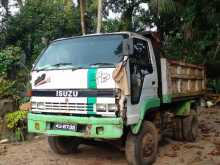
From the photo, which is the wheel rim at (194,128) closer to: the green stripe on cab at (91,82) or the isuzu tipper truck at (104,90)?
the isuzu tipper truck at (104,90)

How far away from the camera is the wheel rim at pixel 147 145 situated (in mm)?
6656

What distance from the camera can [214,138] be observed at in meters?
9.23

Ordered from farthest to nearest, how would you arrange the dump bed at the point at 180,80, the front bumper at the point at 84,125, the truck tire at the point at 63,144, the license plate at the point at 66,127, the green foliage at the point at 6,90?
the green foliage at the point at 6,90, the truck tire at the point at 63,144, the dump bed at the point at 180,80, the license plate at the point at 66,127, the front bumper at the point at 84,125

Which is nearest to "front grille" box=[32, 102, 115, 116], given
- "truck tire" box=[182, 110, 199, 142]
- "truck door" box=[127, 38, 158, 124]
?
"truck door" box=[127, 38, 158, 124]

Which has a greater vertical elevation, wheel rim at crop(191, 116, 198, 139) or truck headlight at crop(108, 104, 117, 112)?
truck headlight at crop(108, 104, 117, 112)

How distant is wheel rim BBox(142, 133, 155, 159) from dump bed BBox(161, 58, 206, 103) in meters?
0.90

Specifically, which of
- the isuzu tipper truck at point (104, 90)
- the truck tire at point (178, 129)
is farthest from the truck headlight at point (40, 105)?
the truck tire at point (178, 129)

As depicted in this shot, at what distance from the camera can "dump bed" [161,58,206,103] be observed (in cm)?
734

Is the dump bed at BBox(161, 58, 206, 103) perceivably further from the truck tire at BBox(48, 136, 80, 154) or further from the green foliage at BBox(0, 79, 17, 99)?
the green foliage at BBox(0, 79, 17, 99)

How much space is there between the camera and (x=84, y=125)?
622 cm

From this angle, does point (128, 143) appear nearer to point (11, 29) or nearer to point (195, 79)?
point (195, 79)

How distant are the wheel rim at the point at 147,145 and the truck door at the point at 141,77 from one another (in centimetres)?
59

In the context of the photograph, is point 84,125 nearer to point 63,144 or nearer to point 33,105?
point 33,105

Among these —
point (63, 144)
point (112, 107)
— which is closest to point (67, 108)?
point (112, 107)
